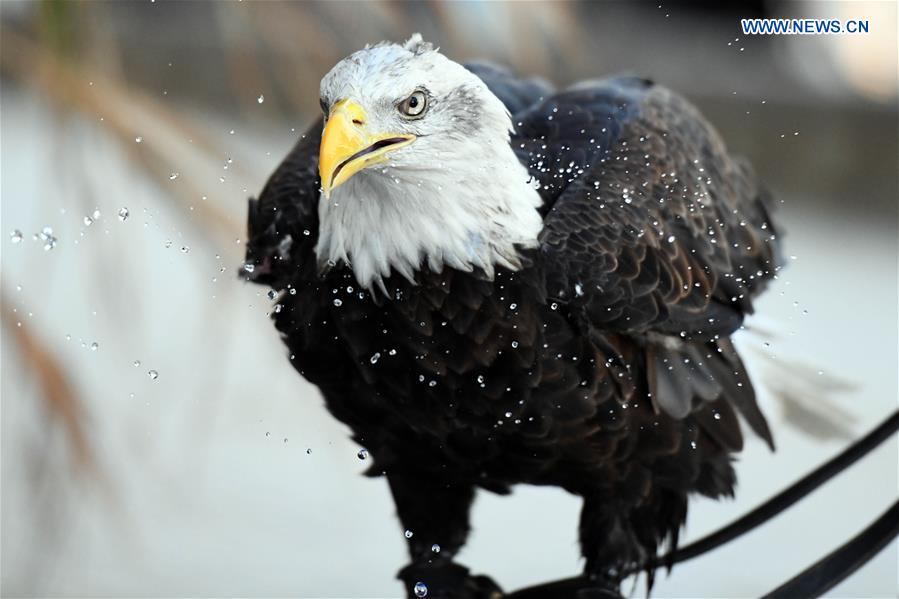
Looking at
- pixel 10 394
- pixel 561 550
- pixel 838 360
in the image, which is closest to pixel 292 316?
pixel 561 550

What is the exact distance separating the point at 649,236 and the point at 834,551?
652mm

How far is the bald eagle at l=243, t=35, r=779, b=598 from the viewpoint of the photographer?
1805 mm

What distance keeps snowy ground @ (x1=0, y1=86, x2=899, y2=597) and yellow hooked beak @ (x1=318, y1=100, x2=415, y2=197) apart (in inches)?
26.9

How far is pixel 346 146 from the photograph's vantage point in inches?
64.0

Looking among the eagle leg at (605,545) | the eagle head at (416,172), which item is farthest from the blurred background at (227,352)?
the eagle head at (416,172)

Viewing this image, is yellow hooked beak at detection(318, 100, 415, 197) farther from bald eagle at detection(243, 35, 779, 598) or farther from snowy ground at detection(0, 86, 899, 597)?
snowy ground at detection(0, 86, 899, 597)

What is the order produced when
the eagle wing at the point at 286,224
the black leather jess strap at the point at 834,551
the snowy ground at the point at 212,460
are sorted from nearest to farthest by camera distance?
the black leather jess strap at the point at 834,551
the eagle wing at the point at 286,224
the snowy ground at the point at 212,460

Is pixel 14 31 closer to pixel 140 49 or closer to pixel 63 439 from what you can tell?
pixel 63 439

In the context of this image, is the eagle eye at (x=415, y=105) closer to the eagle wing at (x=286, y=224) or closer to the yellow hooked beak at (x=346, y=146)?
the yellow hooked beak at (x=346, y=146)

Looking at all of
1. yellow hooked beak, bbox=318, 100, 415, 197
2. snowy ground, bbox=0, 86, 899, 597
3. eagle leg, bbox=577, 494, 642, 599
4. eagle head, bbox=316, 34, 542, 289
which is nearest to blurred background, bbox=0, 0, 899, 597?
snowy ground, bbox=0, 86, 899, 597

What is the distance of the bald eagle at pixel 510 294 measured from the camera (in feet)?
5.92

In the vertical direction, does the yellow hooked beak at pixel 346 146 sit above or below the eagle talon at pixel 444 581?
above

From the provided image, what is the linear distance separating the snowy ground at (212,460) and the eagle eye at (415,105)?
0.69m

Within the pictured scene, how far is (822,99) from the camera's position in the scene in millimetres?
5969
